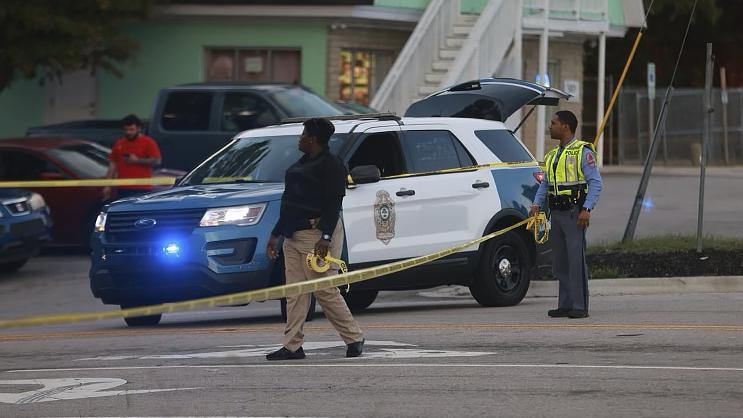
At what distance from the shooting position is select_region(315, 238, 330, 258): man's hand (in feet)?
35.3

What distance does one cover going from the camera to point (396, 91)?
29406 mm

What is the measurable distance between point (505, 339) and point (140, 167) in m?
9.20

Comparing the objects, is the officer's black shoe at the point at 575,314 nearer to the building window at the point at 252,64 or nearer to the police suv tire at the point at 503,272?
the police suv tire at the point at 503,272

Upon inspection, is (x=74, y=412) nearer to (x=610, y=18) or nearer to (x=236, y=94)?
(x=236, y=94)

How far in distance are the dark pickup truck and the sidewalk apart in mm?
13642

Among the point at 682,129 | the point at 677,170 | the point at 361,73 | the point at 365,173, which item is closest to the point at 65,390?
the point at 365,173

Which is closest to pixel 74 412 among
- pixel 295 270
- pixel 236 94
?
pixel 295 270

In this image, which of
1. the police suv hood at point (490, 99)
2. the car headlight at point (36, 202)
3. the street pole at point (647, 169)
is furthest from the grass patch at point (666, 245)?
the car headlight at point (36, 202)

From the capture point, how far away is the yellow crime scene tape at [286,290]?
8.93m

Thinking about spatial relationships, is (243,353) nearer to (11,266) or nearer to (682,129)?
(11,266)

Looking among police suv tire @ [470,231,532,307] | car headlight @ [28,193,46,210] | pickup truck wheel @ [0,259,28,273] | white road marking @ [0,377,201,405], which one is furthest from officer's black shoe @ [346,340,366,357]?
pickup truck wheel @ [0,259,28,273]

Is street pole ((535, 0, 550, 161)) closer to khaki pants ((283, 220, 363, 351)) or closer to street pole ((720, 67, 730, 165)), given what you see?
street pole ((720, 67, 730, 165))

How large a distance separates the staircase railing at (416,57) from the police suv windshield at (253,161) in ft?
46.6

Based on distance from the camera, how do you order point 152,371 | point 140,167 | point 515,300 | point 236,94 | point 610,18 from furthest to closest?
point 610,18 < point 236,94 < point 140,167 < point 515,300 < point 152,371
